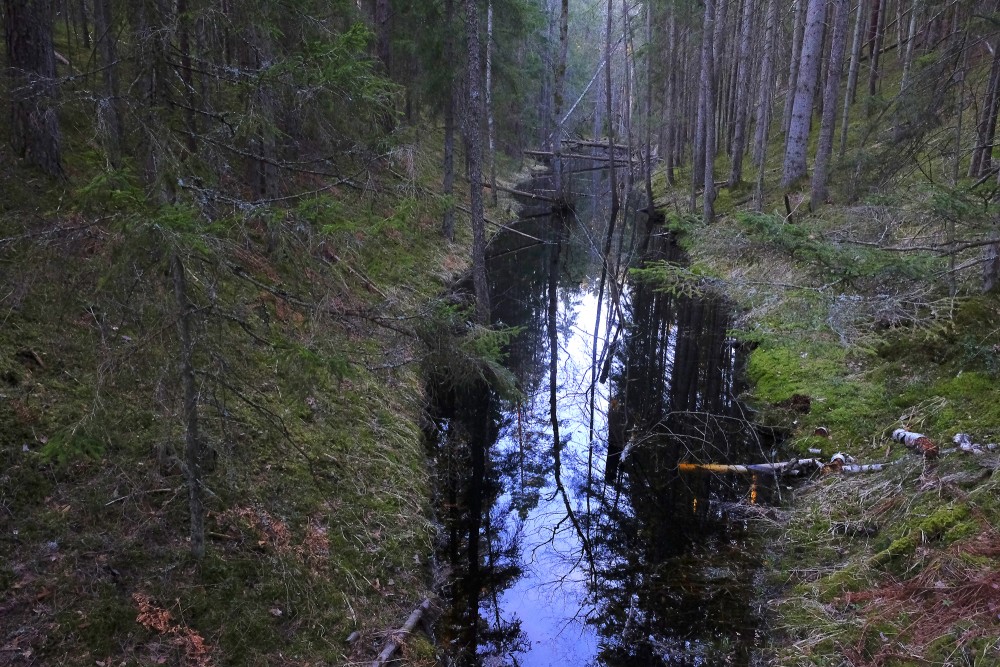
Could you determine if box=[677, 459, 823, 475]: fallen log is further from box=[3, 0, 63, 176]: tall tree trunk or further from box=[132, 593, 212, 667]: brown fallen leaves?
box=[3, 0, 63, 176]: tall tree trunk

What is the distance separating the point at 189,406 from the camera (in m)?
4.35

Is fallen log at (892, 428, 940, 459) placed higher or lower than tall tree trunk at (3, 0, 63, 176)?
lower

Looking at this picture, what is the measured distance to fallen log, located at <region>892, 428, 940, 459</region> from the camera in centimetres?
643

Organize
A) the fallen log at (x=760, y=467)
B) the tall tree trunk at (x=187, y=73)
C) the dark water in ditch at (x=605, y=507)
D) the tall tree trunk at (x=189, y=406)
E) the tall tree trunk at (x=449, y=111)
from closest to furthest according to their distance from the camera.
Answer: the tall tree trunk at (x=189, y=406), the tall tree trunk at (x=187, y=73), the dark water in ditch at (x=605, y=507), the fallen log at (x=760, y=467), the tall tree trunk at (x=449, y=111)

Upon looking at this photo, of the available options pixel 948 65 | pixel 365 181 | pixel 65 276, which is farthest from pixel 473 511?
pixel 948 65

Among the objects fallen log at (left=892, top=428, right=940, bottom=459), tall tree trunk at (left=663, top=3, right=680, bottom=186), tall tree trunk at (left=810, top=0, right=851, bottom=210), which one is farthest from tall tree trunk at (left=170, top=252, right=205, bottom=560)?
tall tree trunk at (left=663, top=3, right=680, bottom=186)

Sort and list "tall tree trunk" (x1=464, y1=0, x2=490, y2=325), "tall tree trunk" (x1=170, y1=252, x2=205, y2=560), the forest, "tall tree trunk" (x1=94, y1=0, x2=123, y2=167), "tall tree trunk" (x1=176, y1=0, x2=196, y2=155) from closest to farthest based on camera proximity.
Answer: "tall tree trunk" (x1=94, y1=0, x2=123, y2=167)
"tall tree trunk" (x1=170, y1=252, x2=205, y2=560)
the forest
"tall tree trunk" (x1=176, y1=0, x2=196, y2=155)
"tall tree trunk" (x1=464, y1=0, x2=490, y2=325)

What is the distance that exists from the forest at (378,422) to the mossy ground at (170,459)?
0.03 meters

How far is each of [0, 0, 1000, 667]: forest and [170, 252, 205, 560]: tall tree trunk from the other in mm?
22

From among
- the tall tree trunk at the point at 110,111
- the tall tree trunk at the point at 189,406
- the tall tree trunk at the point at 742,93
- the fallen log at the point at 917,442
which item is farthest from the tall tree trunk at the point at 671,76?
the tall tree trunk at the point at 189,406

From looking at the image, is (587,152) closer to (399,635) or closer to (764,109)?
(764,109)

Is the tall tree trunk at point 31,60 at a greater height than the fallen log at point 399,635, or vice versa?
the tall tree trunk at point 31,60

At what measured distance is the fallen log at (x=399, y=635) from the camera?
487cm

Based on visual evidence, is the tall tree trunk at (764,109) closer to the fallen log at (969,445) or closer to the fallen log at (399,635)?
the fallen log at (969,445)
